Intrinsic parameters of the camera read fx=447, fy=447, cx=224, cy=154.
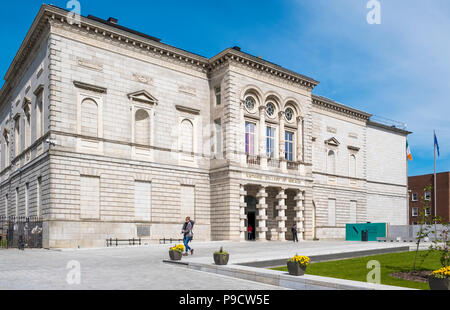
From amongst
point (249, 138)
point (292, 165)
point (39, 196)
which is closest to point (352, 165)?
point (292, 165)

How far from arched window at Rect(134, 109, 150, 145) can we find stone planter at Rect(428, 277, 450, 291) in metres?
26.6

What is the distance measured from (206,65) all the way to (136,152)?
1063cm

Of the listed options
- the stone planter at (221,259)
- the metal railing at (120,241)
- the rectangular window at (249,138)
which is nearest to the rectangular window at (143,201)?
the metal railing at (120,241)

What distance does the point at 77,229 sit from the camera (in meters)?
30.4

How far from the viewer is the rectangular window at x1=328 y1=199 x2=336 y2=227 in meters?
49.9

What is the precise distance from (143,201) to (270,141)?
1337 centimetres

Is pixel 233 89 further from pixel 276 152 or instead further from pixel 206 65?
pixel 276 152

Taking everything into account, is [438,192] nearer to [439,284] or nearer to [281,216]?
[281,216]

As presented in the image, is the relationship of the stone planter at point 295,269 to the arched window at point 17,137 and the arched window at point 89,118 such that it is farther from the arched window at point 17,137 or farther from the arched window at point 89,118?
the arched window at point 17,137

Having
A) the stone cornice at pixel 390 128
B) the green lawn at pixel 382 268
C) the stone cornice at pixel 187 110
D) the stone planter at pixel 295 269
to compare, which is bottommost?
the green lawn at pixel 382 268

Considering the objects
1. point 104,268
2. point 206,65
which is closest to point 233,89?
point 206,65

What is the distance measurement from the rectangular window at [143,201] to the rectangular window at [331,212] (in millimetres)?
23352

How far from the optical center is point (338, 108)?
52094 mm

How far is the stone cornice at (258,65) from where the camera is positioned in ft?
124
